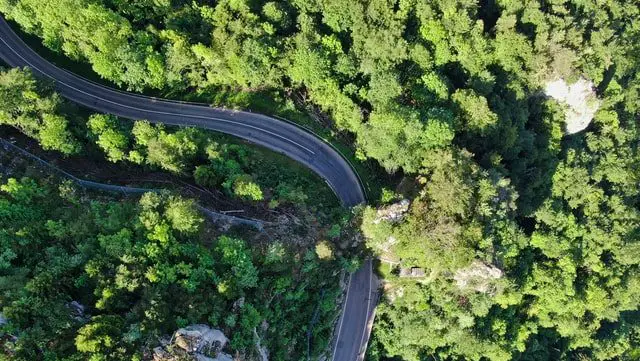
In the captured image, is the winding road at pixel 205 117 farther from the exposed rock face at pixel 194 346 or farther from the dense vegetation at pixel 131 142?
the exposed rock face at pixel 194 346

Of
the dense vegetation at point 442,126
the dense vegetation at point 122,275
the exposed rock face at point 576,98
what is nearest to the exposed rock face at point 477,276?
the dense vegetation at point 442,126

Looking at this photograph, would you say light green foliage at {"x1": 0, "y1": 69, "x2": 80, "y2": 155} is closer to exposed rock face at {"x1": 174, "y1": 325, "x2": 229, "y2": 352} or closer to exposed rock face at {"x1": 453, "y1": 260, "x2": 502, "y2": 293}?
exposed rock face at {"x1": 174, "y1": 325, "x2": 229, "y2": 352}

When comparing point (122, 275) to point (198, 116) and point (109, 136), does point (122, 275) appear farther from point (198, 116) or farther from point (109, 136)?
point (198, 116)

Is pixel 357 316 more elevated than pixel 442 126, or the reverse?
pixel 442 126

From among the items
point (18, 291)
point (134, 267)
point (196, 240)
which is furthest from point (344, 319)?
point (18, 291)

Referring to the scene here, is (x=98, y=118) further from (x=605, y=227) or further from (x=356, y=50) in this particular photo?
(x=605, y=227)

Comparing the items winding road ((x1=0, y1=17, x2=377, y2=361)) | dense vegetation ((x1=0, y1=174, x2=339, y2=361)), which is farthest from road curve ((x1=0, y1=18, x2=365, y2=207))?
dense vegetation ((x1=0, y1=174, x2=339, y2=361))

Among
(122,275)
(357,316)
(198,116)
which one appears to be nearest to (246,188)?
(122,275)
